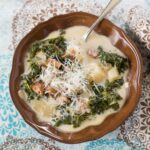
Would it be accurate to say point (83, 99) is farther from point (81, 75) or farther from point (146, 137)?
point (146, 137)

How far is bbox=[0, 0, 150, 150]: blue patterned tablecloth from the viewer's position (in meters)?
2.32

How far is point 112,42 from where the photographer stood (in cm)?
246

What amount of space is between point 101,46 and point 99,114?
440 millimetres

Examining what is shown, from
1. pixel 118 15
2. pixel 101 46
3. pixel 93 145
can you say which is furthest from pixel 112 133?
pixel 118 15

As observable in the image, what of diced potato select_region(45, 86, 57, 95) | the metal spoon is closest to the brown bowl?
the metal spoon

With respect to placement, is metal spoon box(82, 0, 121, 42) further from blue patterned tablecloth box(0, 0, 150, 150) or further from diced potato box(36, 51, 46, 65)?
diced potato box(36, 51, 46, 65)

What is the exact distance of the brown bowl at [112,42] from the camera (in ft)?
7.10

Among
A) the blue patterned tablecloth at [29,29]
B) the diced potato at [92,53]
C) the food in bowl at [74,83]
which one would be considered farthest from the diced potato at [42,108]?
the diced potato at [92,53]

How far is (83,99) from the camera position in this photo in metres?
2.23

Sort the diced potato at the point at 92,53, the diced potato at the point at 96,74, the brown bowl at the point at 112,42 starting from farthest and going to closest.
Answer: the diced potato at the point at 92,53 → the diced potato at the point at 96,74 → the brown bowl at the point at 112,42

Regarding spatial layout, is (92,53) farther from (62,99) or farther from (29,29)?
(29,29)

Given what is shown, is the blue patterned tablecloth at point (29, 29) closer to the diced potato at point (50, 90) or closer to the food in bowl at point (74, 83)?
the food in bowl at point (74, 83)

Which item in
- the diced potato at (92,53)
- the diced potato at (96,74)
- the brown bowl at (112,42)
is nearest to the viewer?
the brown bowl at (112,42)

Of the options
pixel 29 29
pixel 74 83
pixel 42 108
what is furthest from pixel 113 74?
pixel 29 29
